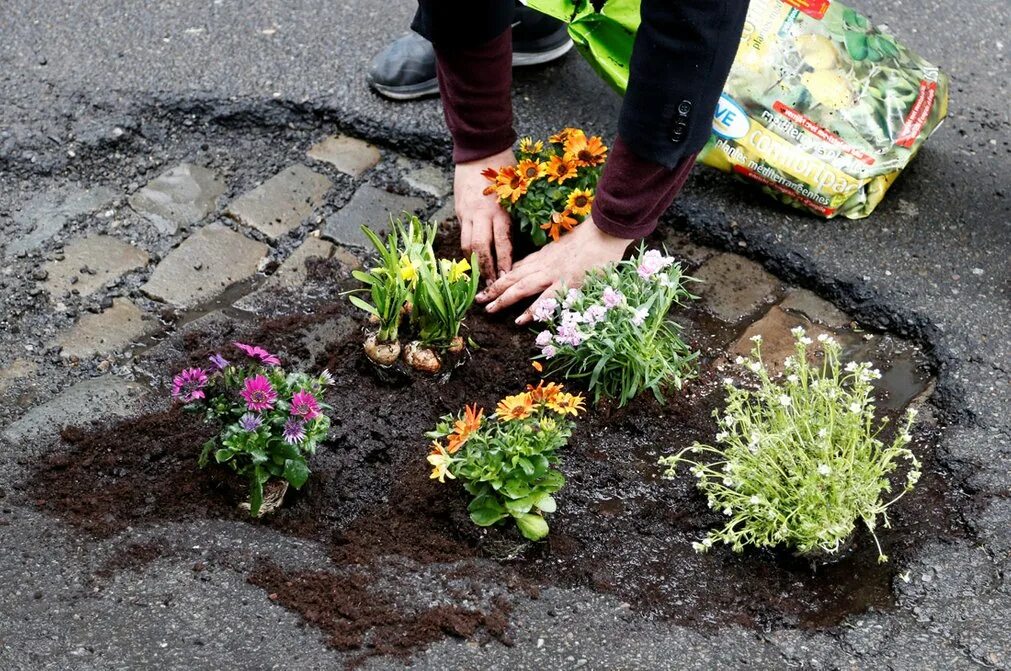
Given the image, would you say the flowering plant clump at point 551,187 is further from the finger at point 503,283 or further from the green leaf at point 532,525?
the green leaf at point 532,525

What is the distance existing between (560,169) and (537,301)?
451 mm

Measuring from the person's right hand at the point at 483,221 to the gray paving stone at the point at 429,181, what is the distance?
29cm

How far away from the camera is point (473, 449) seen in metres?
2.29

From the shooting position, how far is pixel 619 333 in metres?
2.64

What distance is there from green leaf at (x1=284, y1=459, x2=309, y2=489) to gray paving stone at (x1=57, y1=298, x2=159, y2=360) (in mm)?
872

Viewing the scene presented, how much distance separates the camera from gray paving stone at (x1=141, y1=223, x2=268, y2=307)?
120 inches

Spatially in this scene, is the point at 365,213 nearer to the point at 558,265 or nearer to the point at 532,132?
the point at 532,132

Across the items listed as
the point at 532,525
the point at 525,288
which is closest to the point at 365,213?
the point at 525,288

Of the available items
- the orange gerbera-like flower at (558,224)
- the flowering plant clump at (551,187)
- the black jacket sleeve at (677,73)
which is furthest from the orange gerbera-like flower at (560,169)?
the black jacket sleeve at (677,73)

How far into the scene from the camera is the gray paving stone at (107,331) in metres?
2.83

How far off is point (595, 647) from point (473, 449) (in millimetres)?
498

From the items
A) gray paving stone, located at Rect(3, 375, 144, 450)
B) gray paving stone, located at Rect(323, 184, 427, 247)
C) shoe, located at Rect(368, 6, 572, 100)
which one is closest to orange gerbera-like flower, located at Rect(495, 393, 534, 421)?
gray paving stone, located at Rect(3, 375, 144, 450)

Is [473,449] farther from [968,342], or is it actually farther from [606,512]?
[968,342]

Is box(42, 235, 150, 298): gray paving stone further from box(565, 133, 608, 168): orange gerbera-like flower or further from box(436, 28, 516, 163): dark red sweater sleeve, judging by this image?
box(565, 133, 608, 168): orange gerbera-like flower
